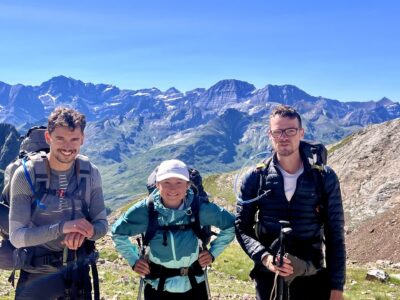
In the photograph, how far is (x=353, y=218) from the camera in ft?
133

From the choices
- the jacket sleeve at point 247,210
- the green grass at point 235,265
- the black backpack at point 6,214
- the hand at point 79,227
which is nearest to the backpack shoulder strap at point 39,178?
the black backpack at point 6,214

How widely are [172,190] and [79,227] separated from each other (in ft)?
5.40

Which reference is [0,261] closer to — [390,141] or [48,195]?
[48,195]

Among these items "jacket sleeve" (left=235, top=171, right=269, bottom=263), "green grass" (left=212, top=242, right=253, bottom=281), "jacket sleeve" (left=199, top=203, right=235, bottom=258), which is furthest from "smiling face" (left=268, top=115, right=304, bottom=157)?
"green grass" (left=212, top=242, right=253, bottom=281)

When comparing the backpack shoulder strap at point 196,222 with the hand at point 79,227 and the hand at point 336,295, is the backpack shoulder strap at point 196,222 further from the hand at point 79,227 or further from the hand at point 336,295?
the hand at point 336,295

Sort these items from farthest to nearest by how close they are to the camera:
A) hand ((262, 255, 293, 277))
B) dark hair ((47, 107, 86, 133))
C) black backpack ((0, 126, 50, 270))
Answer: black backpack ((0, 126, 50, 270))
dark hair ((47, 107, 86, 133))
hand ((262, 255, 293, 277))

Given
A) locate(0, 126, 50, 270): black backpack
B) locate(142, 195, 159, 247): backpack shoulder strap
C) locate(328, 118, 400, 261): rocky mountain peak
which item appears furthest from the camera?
locate(328, 118, 400, 261): rocky mountain peak

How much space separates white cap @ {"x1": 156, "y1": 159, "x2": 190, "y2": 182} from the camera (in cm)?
758

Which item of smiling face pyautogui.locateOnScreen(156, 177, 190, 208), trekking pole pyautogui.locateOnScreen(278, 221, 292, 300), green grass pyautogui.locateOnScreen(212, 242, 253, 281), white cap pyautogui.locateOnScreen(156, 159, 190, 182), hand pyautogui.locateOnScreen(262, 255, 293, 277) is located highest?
white cap pyautogui.locateOnScreen(156, 159, 190, 182)

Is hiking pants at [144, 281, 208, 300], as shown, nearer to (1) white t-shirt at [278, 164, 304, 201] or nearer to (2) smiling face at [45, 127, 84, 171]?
(1) white t-shirt at [278, 164, 304, 201]

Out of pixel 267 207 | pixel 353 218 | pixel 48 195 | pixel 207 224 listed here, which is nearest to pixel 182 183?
pixel 207 224

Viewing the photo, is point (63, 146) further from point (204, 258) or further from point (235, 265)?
point (235, 265)

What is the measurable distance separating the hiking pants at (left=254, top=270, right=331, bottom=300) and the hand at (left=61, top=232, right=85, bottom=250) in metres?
3.20

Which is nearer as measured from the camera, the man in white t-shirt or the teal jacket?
the man in white t-shirt
